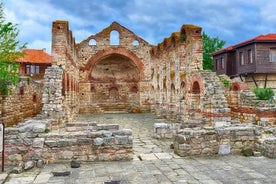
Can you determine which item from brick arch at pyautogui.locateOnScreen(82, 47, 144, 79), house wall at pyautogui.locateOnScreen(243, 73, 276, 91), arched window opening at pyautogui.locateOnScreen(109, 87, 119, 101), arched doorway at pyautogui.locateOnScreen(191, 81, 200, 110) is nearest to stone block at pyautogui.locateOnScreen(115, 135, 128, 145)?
arched doorway at pyautogui.locateOnScreen(191, 81, 200, 110)

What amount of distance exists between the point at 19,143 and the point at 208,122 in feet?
27.2

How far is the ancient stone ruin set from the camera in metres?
7.53

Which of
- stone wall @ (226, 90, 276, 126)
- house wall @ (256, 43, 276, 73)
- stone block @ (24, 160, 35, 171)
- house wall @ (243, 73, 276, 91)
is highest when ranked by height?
house wall @ (256, 43, 276, 73)

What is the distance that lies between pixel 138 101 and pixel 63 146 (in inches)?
775

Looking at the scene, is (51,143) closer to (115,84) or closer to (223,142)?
(223,142)

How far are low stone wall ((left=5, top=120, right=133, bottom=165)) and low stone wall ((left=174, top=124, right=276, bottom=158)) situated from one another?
1.55m

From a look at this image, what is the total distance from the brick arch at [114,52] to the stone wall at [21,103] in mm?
6864

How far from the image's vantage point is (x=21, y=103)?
1498 cm

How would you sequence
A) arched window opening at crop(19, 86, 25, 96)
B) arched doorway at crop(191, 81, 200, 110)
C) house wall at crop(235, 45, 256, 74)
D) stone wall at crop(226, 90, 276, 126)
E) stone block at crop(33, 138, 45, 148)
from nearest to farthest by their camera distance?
stone block at crop(33, 138, 45, 148)
stone wall at crop(226, 90, 276, 126)
arched window opening at crop(19, 86, 25, 96)
arched doorway at crop(191, 81, 200, 110)
house wall at crop(235, 45, 256, 74)

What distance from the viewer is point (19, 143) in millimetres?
7293

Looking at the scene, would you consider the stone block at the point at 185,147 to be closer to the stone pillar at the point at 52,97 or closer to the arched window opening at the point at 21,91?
the stone pillar at the point at 52,97

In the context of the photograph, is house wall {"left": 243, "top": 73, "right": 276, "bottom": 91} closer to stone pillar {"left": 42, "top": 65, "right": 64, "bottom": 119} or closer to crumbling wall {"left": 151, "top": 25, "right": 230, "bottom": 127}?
crumbling wall {"left": 151, "top": 25, "right": 230, "bottom": 127}

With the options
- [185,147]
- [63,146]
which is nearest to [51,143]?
[63,146]

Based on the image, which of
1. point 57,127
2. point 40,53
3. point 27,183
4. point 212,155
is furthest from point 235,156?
point 40,53
